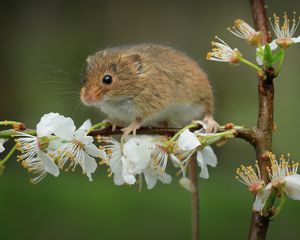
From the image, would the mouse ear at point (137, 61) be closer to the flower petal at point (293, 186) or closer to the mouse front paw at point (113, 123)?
the mouse front paw at point (113, 123)

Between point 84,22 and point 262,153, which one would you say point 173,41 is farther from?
point 262,153

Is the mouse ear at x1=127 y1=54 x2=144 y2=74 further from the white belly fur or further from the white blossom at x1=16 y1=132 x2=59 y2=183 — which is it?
the white blossom at x1=16 y1=132 x2=59 y2=183

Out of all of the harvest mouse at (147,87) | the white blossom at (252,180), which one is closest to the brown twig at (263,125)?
the white blossom at (252,180)

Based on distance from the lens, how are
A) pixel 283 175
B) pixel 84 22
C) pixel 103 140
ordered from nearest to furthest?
pixel 283 175, pixel 103 140, pixel 84 22

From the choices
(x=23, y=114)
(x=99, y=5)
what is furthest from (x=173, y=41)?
(x=23, y=114)

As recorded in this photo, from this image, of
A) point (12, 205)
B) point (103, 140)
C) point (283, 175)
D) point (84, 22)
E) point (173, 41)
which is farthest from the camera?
point (84, 22)

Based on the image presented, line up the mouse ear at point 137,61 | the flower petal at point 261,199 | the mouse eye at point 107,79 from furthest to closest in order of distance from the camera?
the mouse ear at point 137,61, the mouse eye at point 107,79, the flower petal at point 261,199
